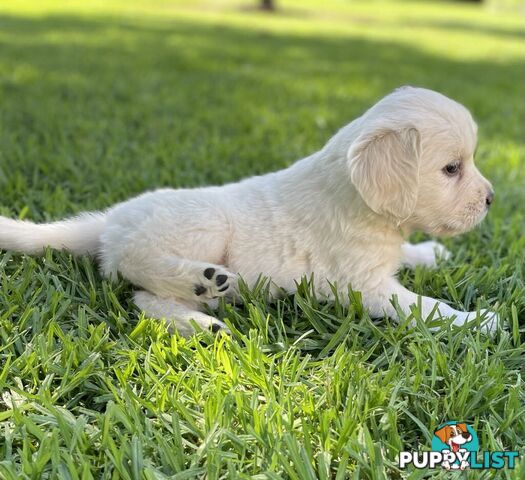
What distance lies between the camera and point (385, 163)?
8.93ft

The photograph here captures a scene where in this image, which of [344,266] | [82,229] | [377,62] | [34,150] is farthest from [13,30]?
[344,266]

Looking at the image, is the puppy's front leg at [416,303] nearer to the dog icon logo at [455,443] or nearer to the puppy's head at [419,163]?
the puppy's head at [419,163]

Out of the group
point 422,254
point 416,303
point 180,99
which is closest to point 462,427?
point 416,303

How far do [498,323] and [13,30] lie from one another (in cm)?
1190

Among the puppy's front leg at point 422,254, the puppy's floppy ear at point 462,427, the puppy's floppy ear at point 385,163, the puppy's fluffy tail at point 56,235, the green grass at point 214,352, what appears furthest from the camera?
the puppy's front leg at point 422,254

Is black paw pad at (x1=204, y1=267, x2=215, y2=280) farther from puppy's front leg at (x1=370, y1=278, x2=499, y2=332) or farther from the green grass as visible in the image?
puppy's front leg at (x1=370, y1=278, x2=499, y2=332)

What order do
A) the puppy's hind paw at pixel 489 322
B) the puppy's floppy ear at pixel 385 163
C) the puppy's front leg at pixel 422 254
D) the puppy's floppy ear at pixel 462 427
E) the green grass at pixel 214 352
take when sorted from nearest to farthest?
1. the green grass at pixel 214 352
2. the puppy's floppy ear at pixel 462 427
3. the puppy's floppy ear at pixel 385 163
4. the puppy's hind paw at pixel 489 322
5. the puppy's front leg at pixel 422 254

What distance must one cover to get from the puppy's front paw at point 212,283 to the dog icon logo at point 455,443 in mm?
1070

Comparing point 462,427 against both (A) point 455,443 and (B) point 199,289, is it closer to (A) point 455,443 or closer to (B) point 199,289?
(A) point 455,443

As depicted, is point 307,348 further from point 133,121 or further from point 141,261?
point 133,121

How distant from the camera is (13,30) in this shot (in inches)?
484

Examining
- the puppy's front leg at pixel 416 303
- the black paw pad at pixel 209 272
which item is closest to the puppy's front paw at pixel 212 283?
the black paw pad at pixel 209 272

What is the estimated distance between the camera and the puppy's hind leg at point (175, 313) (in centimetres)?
275

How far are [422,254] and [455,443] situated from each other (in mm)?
1633
